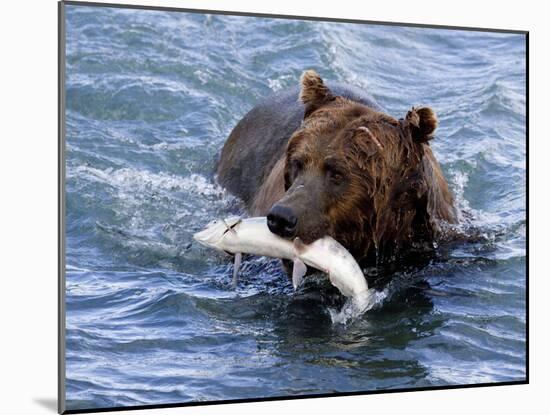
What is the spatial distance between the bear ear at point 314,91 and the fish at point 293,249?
925mm

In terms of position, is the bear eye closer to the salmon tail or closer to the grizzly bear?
the grizzly bear

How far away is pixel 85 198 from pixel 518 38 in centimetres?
293

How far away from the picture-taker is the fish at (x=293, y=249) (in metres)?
7.32

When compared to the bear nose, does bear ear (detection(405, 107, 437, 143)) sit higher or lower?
higher

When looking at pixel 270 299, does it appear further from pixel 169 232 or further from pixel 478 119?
pixel 478 119

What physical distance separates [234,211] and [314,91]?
161cm

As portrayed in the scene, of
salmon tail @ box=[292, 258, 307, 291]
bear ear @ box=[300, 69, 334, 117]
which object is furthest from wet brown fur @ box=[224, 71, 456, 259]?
salmon tail @ box=[292, 258, 307, 291]

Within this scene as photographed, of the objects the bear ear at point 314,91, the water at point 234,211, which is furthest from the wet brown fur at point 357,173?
the water at point 234,211

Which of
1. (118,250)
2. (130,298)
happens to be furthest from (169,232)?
(130,298)

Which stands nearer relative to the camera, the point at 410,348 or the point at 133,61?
the point at 410,348

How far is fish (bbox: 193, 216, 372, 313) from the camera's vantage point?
732 centimetres

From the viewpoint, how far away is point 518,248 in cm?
868

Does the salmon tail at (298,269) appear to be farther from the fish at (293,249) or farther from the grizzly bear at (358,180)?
the grizzly bear at (358,180)

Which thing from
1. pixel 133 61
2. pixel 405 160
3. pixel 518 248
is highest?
pixel 133 61
